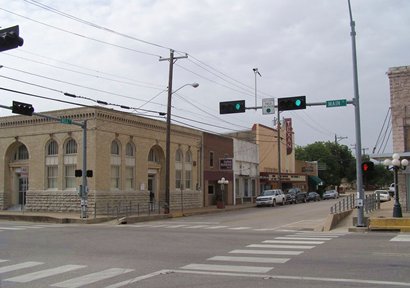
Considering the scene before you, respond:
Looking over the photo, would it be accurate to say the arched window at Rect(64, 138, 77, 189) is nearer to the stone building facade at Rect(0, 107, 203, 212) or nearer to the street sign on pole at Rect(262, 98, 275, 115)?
the stone building facade at Rect(0, 107, 203, 212)

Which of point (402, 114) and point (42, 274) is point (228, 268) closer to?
point (42, 274)

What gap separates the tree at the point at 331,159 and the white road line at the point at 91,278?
270 ft

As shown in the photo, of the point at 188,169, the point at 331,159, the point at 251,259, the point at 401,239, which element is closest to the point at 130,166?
the point at 188,169

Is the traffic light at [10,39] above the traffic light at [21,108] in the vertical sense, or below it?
below

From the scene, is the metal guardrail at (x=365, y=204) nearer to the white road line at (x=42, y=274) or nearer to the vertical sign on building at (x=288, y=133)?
the white road line at (x=42, y=274)

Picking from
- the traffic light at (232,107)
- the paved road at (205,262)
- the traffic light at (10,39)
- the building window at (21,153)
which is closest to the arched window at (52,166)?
the building window at (21,153)

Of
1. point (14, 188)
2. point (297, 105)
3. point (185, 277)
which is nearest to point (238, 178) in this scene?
point (14, 188)

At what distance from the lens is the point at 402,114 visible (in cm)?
2847

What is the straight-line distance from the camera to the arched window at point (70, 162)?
35188mm

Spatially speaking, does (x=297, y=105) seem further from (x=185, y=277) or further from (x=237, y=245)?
(x=185, y=277)

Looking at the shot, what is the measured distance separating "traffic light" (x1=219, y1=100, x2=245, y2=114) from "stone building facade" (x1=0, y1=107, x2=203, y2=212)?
11487 mm

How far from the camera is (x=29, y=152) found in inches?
1455

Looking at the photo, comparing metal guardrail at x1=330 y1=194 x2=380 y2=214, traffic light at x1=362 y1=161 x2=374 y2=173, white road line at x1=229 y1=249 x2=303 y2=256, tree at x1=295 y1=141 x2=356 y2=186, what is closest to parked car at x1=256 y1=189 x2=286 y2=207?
metal guardrail at x1=330 y1=194 x2=380 y2=214

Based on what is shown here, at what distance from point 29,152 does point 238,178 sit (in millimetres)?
24713
